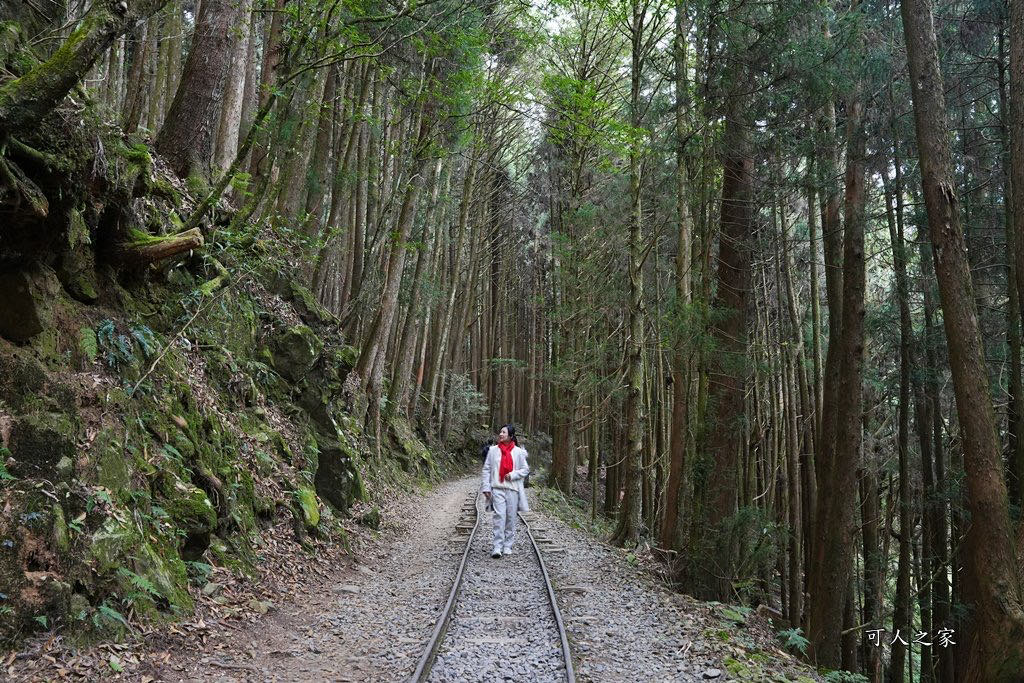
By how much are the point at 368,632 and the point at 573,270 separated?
1244 centimetres

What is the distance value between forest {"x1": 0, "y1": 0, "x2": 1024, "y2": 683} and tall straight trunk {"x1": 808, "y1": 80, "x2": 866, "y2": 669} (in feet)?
0.13

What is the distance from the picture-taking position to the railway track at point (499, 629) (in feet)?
15.5

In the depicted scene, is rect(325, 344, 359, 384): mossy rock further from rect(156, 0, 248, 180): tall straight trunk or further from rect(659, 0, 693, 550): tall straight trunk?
rect(659, 0, 693, 550): tall straight trunk

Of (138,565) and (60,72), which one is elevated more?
(60,72)

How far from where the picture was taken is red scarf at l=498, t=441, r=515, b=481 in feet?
30.7

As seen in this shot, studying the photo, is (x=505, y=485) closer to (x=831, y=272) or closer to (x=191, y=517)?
(x=191, y=517)

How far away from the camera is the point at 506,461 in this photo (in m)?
9.41

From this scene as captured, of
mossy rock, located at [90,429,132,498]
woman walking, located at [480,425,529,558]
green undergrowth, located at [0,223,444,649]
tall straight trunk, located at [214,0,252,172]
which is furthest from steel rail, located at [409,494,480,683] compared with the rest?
tall straight trunk, located at [214,0,252,172]

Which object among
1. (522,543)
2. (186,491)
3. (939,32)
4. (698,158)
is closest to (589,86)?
(698,158)

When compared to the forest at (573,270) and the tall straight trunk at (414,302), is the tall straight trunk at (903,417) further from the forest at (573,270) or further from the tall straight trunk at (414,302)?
the tall straight trunk at (414,302)

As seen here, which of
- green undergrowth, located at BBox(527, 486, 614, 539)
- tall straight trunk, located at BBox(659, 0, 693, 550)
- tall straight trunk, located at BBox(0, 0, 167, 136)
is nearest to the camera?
tall straight trunk, located at BBox(0, 0, 167, 136)

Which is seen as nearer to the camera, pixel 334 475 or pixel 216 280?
pixel 216 280

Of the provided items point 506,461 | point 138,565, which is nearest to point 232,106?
point 506,461

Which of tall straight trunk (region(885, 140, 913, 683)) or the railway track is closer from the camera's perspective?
the railway track
